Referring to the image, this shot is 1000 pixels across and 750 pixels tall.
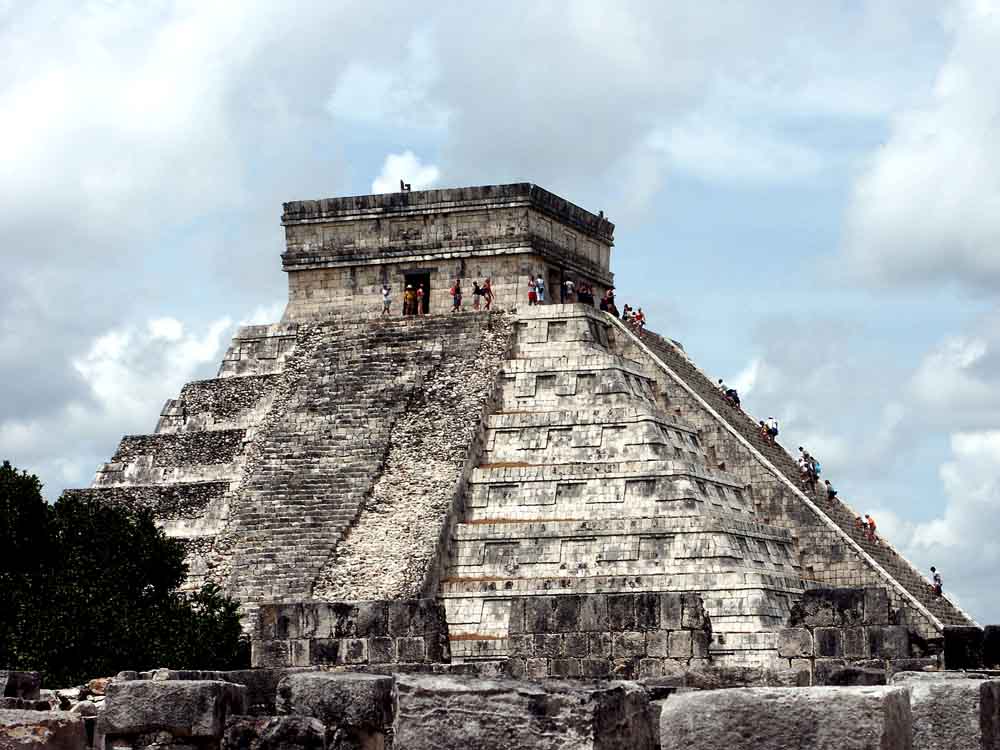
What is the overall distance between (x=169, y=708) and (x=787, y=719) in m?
4.67

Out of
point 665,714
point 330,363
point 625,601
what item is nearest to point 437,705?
point 665,714

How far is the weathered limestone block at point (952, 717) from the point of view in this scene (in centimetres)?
831

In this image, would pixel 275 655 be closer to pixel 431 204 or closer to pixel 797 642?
pixel 797 642

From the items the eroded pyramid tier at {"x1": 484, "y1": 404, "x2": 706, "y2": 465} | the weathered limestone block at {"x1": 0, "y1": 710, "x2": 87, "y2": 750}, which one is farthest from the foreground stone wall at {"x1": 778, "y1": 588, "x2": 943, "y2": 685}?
the eroded pyramid tier at {"x1": 484, "y1": 404, "x2": 706, "y2": 465}

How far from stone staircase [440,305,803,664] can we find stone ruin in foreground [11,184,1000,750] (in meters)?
0.05

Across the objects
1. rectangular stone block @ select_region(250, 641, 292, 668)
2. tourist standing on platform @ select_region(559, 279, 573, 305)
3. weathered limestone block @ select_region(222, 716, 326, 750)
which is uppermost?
tourist standing on platform @ select_region(559, 279, 573, 305)

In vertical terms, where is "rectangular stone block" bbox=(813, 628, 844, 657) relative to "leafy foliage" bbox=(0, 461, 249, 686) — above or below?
below

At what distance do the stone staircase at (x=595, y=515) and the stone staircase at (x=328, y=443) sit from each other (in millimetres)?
2030

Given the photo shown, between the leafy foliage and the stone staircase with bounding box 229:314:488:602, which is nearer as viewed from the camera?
the leafy foliage

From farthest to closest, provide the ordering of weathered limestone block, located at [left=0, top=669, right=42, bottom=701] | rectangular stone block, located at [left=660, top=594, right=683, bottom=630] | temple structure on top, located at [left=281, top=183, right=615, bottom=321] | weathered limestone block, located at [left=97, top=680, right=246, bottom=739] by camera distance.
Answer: temple structure on top, located at [left=281, top=183, right=615, bottom=321] < rectangular stone block, located at [left=660, top=594, right=683, bottom=630] < weathered limestone block, located at [left=0, top=669, right=42, bottom=701] < weathered limestone block, located at [left=97, top=680, right=246, bottom=739]

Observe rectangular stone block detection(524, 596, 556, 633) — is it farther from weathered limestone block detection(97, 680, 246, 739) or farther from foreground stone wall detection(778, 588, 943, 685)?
weathered limestone block detection(97, 680, 246, 739)

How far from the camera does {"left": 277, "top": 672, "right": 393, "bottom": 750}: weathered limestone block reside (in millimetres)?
9438

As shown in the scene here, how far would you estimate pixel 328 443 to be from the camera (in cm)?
3597

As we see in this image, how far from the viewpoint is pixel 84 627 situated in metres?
28.3
